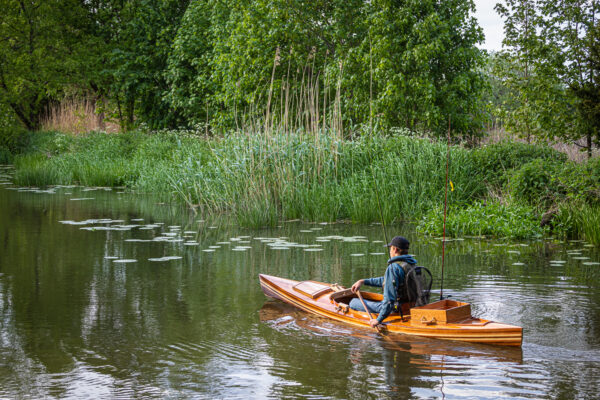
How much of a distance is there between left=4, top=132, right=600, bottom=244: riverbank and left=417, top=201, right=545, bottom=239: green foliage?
2 centimetres

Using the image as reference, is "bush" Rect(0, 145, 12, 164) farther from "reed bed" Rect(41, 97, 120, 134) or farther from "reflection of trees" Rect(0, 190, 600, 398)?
"reflection of trees" Rect(0, 190, 600, 398)

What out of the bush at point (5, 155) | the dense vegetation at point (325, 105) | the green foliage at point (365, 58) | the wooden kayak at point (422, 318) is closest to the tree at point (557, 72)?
the dense vegetation at point (325, 105)

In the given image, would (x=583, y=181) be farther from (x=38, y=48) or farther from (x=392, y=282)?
(x=38, y=48)

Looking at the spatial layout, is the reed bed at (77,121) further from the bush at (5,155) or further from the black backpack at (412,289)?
the black backpack at (412,289)

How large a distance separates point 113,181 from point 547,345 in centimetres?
1772

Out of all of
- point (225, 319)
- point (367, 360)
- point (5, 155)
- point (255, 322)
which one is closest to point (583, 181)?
point (255, 322)

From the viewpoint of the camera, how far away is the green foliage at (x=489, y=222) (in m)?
11.3

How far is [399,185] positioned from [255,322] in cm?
752

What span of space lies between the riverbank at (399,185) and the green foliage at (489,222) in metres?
0.02

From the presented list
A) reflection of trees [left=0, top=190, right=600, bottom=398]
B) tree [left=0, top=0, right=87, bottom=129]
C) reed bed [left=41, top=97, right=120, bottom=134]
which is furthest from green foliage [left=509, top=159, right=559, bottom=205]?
tree [left=0, top=0, right=87, bottom=129]

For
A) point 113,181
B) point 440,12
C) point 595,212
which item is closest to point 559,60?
point 595,212

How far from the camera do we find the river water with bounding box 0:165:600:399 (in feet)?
16.1

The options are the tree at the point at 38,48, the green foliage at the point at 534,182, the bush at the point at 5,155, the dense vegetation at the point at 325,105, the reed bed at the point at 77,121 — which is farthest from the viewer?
the bush at the point at 5,155

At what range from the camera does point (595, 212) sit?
436 inches
